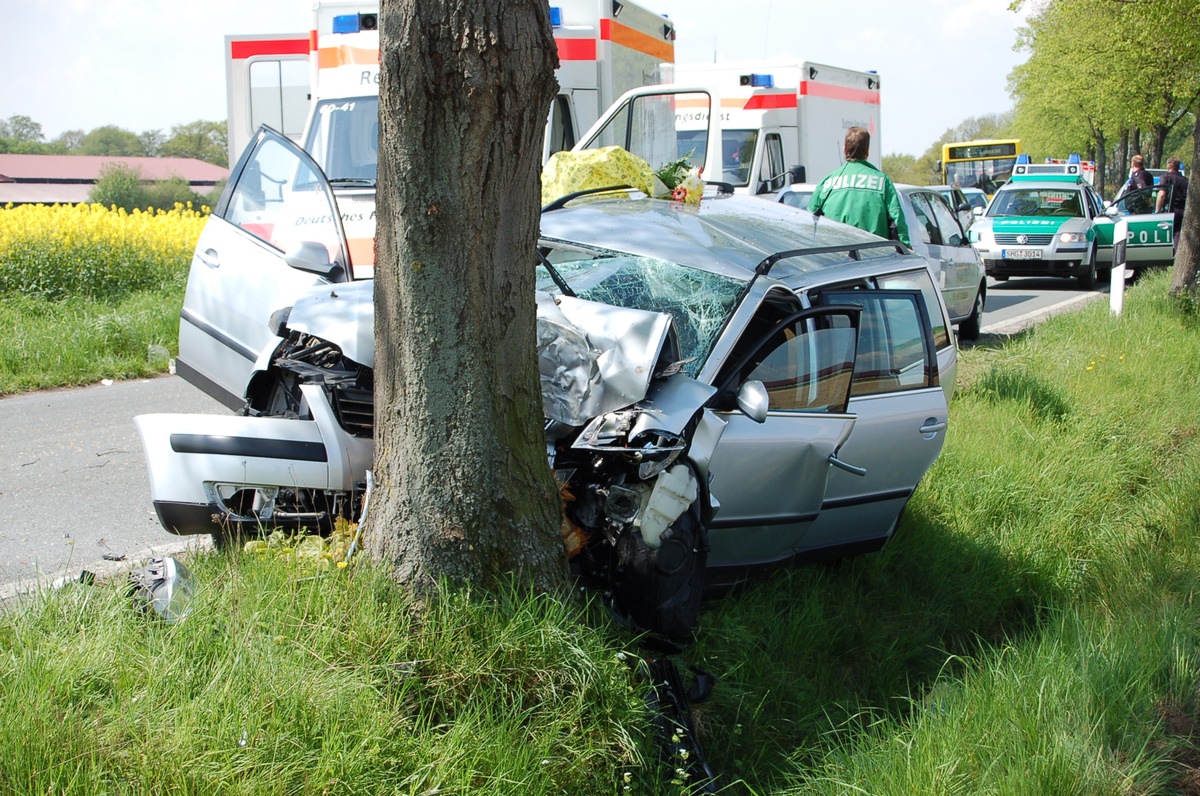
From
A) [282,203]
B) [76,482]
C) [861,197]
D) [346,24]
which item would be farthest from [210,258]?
[861,197]

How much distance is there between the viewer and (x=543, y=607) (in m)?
3.65

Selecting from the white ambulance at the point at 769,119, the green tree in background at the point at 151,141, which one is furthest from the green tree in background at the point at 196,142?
the white ambulance at the point at 769,119

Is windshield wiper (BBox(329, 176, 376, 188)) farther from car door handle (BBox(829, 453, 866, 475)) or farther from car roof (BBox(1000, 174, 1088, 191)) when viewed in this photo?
car roof (BBox(1000, 174, 1088, 191))

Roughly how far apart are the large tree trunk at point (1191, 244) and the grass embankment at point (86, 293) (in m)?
11.4

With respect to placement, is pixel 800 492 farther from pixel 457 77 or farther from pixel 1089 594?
pixel 457 77

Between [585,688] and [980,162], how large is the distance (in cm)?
4545

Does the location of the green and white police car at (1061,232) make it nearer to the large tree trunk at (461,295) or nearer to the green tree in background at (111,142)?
the large tree trunk at (461,295)

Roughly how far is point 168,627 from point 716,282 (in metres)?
2.71

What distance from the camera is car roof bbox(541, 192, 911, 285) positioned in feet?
16.9

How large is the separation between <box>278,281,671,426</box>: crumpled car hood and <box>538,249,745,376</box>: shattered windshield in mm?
453

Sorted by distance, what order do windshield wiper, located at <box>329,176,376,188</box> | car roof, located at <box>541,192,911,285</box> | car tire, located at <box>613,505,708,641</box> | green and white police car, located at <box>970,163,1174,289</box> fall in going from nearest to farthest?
car tire, located at <box>613,505,708,641</box> < car roof, located at <box>541,192,911,285</box> < windshield wiper, located at <box>329,176,376,188</box> < green and white police car, located at <box>970,163,1174,289</box>

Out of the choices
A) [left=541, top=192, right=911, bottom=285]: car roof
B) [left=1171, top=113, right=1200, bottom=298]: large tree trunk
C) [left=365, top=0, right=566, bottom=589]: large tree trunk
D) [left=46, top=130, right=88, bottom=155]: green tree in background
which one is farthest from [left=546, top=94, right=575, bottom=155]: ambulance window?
[left=46, top=130, right=88, bottom=155]: green tree in background

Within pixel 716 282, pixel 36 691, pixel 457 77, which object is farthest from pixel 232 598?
pixel 716 282

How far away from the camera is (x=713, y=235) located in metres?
Result: 5.49
